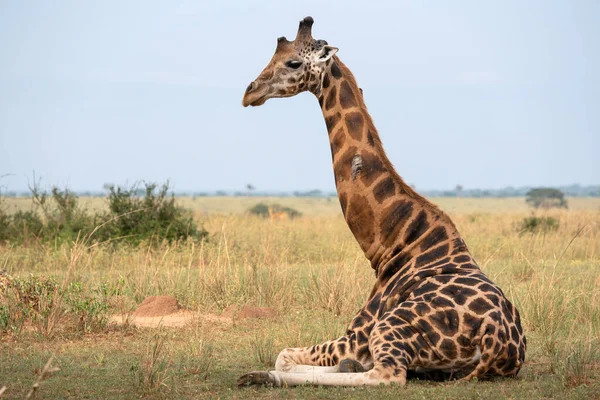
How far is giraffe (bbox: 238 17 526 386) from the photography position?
6.48m

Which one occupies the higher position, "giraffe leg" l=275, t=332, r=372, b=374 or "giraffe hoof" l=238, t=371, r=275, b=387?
"giraffe leg" l=275, t=332, r=372, b=374

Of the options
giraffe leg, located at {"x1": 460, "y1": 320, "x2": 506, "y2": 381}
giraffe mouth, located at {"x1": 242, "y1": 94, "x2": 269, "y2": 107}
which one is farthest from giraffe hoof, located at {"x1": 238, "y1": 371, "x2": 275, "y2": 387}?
giraffe mouth, located at {"x1": 242, "y1": 94, "x2": 269, "y2": 107}

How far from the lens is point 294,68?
25.2 ft

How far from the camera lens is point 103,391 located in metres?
6.74

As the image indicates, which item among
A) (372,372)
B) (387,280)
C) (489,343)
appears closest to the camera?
(372,372)

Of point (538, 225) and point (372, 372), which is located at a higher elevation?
point (538, 225)

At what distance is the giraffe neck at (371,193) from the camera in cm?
723

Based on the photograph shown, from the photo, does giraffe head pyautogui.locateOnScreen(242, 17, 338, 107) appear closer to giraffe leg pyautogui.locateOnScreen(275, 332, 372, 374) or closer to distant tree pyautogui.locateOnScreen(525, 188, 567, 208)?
giraffe leg pyautogui.locateOnScreen(275, 332, 372, 374)

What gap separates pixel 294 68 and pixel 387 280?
7.08ft

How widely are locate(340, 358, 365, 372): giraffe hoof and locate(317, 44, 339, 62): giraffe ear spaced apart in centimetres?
277

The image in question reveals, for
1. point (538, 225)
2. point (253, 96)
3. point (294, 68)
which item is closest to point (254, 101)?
point (253, 96)

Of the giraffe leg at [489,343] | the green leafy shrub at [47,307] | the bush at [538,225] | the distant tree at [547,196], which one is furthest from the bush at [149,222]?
the distant tree at [547,196]

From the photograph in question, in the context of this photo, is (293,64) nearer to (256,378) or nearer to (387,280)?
(387,280)

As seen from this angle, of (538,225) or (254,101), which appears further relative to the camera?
(538,225)
